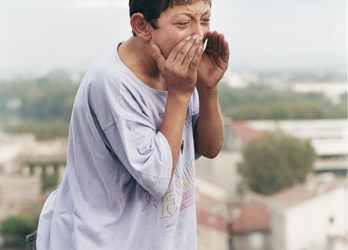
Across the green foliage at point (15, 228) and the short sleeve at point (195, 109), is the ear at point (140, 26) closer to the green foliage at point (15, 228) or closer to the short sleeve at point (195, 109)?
the short sleeve at point (195, 109)

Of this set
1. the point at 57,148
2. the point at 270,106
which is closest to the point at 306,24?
the point at 270,106

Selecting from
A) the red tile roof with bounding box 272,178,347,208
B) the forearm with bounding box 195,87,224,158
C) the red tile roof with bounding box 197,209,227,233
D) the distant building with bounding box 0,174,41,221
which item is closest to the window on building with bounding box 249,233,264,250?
the red tile roof with bounding box 272,178,347,208

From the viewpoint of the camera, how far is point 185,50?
443 millimetres

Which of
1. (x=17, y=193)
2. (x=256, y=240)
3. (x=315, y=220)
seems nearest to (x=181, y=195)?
(x=315, y=220)

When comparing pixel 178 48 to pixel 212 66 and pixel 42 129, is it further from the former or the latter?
pixel 42 129

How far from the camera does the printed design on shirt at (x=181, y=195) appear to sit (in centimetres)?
47

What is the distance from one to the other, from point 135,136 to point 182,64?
7cm

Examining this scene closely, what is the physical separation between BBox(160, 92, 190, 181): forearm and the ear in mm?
55

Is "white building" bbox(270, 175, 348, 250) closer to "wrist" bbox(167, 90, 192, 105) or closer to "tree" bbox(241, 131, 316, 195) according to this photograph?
"tree" bbox(241, 131, 316, 195)

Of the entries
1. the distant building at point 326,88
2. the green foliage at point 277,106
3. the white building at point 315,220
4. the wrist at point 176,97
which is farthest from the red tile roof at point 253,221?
the wrist at point 176,97

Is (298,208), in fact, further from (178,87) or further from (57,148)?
(178,87)

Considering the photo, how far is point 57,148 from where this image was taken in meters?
17.3

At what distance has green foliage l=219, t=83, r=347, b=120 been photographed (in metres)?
18.4

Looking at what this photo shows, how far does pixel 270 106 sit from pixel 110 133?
750 inches
